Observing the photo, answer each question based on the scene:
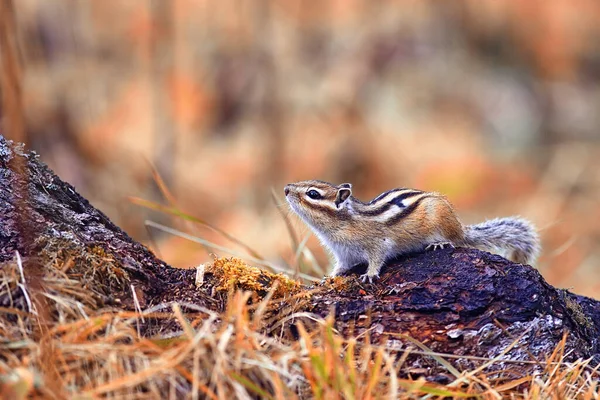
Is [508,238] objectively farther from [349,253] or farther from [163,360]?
[163,360]

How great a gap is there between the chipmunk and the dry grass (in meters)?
0.91

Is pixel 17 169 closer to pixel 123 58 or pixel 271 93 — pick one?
pixel 271 93

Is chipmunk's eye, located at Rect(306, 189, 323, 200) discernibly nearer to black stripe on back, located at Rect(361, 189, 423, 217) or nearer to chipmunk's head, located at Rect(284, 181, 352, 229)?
chipmunk's head, located at Rect(284, 181, 352, 229)

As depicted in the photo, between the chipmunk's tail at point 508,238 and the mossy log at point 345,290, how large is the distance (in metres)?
0.96

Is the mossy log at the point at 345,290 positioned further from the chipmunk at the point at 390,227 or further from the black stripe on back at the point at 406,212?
the black stripe on back at the point at 406,212

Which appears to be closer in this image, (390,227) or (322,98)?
(390,227)

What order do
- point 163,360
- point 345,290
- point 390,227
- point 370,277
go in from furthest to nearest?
point 390,227
point 370,277
point 345,290
point 163,360

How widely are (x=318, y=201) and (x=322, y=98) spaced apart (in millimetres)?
5775

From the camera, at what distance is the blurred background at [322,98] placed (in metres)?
8.22

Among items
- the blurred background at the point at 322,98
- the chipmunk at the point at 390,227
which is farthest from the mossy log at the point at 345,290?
the blurred background at the point at 322,98

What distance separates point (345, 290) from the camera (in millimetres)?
2475

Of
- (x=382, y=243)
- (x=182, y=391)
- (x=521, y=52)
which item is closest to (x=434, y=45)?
(x=521, y=52)

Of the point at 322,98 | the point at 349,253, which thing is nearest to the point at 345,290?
the point at 349,253

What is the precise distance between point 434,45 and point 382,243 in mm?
6967
